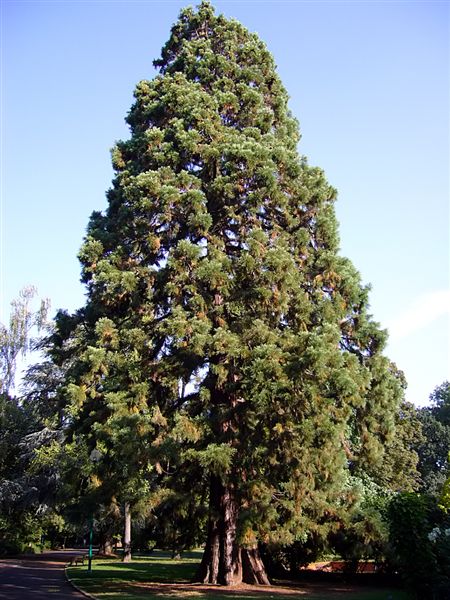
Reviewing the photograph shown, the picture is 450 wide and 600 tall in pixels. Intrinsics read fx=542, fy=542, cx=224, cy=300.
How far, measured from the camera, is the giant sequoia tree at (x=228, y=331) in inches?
594

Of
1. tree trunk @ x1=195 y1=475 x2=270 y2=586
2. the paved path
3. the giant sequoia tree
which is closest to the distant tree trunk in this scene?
the paved path

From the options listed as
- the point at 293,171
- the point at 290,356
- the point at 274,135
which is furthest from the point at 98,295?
the point at 274,135

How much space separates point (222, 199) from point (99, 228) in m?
5.16

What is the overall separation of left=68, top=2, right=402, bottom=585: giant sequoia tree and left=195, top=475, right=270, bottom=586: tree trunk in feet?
0.17

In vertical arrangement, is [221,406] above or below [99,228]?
below

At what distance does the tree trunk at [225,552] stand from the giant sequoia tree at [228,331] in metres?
0.05

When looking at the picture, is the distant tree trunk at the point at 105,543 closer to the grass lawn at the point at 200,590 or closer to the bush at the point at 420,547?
the grass lawn at the point at 200,590

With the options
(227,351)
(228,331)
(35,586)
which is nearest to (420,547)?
(227,351)

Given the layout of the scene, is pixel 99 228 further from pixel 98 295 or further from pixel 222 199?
pixel 222 199

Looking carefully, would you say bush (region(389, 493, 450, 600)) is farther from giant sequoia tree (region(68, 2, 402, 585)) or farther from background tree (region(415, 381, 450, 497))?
background tree (region(415, 381, 450, 497))

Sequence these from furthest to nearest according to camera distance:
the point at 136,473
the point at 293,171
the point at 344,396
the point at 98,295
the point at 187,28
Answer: the point at 187,28 → the point at 293,171 → the point at 98,295 → the point at 136,473 → the point at 344,396

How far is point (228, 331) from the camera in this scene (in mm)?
16375

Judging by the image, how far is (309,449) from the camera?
1528 centimetres

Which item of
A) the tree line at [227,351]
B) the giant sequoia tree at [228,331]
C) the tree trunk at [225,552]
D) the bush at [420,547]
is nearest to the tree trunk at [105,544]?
the tree line at [227,351]
